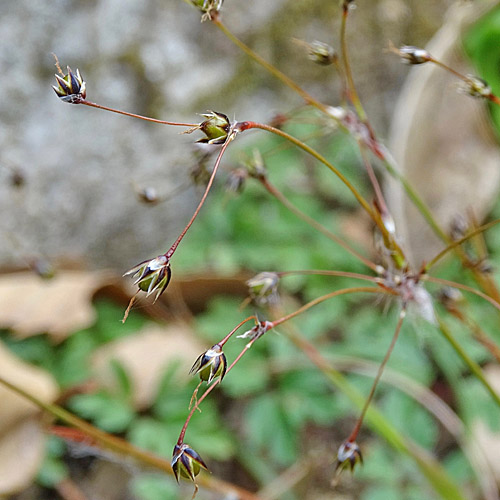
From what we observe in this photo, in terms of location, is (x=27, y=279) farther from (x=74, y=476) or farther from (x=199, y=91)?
(x=199, y=91)

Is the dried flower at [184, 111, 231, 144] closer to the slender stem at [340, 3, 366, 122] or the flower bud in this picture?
the flower bud

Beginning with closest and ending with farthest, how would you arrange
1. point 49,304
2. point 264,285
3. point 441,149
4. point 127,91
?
point 264,285 → point 49,304 → point 127,91 → point 441,149

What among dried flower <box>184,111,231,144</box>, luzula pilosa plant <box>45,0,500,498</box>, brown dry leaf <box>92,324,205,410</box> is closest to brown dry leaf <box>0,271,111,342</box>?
brown dry leaf <box>92,324,205,410</box>

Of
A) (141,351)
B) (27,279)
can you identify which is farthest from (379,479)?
(27,279)

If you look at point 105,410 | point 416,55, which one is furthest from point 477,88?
point 105,410

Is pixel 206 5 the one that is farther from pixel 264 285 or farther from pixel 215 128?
pixel 264 285
